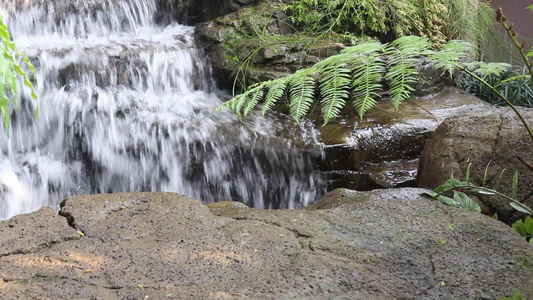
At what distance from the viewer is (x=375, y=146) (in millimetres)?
4242

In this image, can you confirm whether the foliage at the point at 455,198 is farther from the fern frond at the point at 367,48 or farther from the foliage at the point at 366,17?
the foliage at the point at 366,17

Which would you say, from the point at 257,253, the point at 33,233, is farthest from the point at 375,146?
the point at 33,233

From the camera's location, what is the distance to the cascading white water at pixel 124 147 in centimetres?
392

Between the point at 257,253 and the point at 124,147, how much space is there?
2.37 m

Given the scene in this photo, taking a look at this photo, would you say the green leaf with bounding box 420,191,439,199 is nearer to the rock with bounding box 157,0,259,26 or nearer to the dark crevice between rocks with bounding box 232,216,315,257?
the dark crevice between rocks with bounding box 232,216,315,257

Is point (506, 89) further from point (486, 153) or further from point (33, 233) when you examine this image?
point (33, 233)

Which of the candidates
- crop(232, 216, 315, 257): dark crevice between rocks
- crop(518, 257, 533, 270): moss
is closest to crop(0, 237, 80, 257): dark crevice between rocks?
crop(232, 216, 315, 257): dark crevice between rocks

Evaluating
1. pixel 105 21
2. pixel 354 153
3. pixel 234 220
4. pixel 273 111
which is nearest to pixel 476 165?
pixel 354 153

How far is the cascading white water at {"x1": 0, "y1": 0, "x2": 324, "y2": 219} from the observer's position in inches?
154

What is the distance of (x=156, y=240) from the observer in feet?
6.75

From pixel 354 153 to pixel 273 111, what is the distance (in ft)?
3.11

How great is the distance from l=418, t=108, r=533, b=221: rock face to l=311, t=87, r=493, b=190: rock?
54 centimetres

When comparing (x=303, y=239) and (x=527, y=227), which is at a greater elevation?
(x=303, y=239)

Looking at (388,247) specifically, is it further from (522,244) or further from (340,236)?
(522,244)
